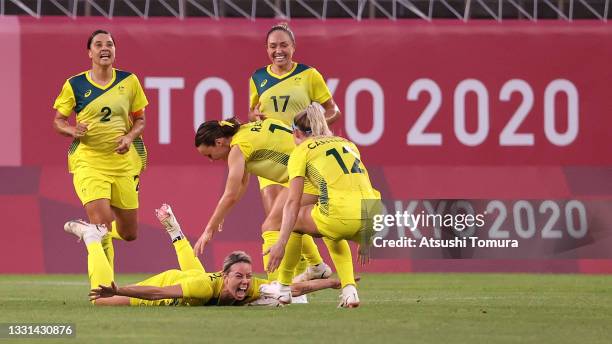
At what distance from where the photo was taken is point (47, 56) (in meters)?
17.8

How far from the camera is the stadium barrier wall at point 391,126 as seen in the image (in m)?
17.7

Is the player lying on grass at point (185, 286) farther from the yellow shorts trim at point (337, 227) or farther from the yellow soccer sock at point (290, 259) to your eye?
the yellow shorts trim at point (337, 227)

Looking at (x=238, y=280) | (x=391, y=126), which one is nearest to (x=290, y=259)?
(x=238, y=280)

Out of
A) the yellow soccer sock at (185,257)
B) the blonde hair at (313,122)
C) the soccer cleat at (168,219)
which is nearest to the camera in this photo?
the blonde hair at (313,122)

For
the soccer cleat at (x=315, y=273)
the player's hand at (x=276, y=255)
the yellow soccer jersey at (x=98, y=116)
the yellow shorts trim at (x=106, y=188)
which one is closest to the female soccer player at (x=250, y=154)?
the soccer cleat at (x=315, y=273)

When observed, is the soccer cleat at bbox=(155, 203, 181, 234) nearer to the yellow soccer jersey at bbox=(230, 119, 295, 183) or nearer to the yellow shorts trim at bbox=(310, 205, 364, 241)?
the yellow soccer jersey at bbox=(230, 119, 295, 183)

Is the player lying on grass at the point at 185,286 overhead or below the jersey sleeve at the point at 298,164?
below

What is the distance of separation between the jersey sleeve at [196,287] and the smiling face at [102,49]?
254cm

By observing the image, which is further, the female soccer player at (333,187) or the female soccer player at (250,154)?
the female soccer player at (250,154)

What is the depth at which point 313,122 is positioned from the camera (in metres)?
10.8

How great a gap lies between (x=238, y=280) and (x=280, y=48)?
2709 millimetres

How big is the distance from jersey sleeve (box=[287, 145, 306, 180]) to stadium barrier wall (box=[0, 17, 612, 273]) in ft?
23.2

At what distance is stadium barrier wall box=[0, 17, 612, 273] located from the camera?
17703 millimetres

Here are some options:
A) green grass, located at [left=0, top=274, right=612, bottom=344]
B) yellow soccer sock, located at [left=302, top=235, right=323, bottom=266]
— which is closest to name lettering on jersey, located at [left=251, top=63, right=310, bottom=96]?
yellow soccer sock, located at [left=302, top=235, right=323, bottom=266]
